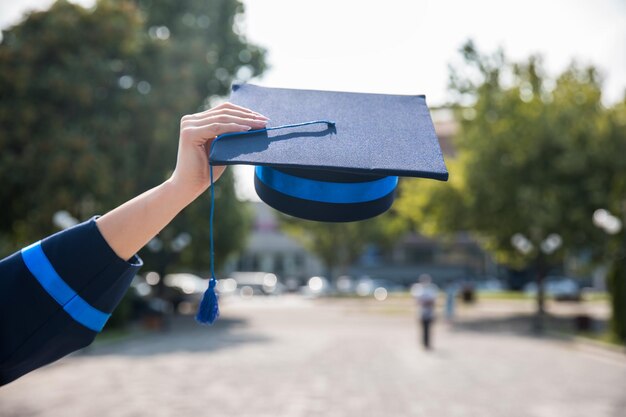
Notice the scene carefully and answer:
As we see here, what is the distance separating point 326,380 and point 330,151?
9.80m

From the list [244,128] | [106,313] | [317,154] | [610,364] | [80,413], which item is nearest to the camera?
[106,313]

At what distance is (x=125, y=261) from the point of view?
1.49 metres

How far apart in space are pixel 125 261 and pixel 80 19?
74.1ft

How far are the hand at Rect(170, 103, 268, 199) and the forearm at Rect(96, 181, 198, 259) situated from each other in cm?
3

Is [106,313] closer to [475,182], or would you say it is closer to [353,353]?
[353,353]

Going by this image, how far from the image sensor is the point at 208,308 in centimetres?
206

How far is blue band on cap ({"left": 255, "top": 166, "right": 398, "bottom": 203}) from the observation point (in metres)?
2.03

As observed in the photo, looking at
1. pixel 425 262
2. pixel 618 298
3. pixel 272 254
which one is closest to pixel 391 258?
pixel 425 262

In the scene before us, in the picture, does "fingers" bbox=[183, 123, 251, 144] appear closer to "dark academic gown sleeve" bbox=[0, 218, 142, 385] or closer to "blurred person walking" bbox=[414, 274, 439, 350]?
"dark academic gown sleeve" bbox=[0, 218, 142, 385]

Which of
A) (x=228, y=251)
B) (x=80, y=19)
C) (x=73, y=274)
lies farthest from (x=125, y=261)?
Result: (x=228, y=251)

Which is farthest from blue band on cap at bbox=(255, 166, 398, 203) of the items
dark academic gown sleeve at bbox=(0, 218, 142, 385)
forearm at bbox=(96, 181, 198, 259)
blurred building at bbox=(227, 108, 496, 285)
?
blurred building at bbox=(227, 108, 496, 285)

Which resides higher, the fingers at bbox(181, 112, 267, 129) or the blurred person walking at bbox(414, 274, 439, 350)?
the fingers at bbox(181, 112, 267, 129)

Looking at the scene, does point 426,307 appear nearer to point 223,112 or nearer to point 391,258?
point 223,112

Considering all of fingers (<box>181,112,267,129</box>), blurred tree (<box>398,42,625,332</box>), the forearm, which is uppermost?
blurred tree (<box>398,42,625,332</box>)
